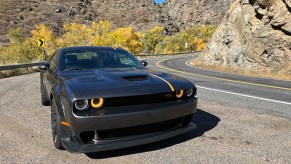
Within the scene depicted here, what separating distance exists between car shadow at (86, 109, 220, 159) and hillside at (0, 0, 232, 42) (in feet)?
268

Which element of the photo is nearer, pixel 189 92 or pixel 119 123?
pixel 119 123

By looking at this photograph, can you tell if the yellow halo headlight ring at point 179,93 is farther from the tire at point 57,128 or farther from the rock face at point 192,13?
the rock face at point 192,13

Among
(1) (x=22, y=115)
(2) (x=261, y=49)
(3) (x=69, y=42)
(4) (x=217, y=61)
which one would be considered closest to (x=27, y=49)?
(3) (x=69, y=42)

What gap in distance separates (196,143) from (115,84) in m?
1.60

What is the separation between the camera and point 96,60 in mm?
4922

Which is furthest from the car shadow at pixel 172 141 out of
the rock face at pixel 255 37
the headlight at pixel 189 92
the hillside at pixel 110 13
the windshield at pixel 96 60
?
the hillside at pixel 110 13

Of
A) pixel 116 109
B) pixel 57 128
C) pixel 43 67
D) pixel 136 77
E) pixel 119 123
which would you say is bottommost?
pixel 57 128

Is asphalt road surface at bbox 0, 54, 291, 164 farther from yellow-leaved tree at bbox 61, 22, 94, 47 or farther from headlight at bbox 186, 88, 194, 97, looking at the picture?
yellow-leaved tree at bbox 61, 22, 94, 47

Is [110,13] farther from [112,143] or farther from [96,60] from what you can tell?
[112,143]

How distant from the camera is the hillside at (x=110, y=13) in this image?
89.1m

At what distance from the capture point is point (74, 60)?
15.8 ft

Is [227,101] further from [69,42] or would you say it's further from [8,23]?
[8,23]

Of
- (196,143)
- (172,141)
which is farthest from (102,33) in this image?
(196,143)

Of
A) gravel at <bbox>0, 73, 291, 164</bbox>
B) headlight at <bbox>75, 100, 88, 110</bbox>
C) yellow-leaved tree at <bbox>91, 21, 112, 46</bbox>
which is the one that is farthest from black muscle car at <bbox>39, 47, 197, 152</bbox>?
yellow-leaved tree at <bbox>91, 21, 112, 46</bbox>
